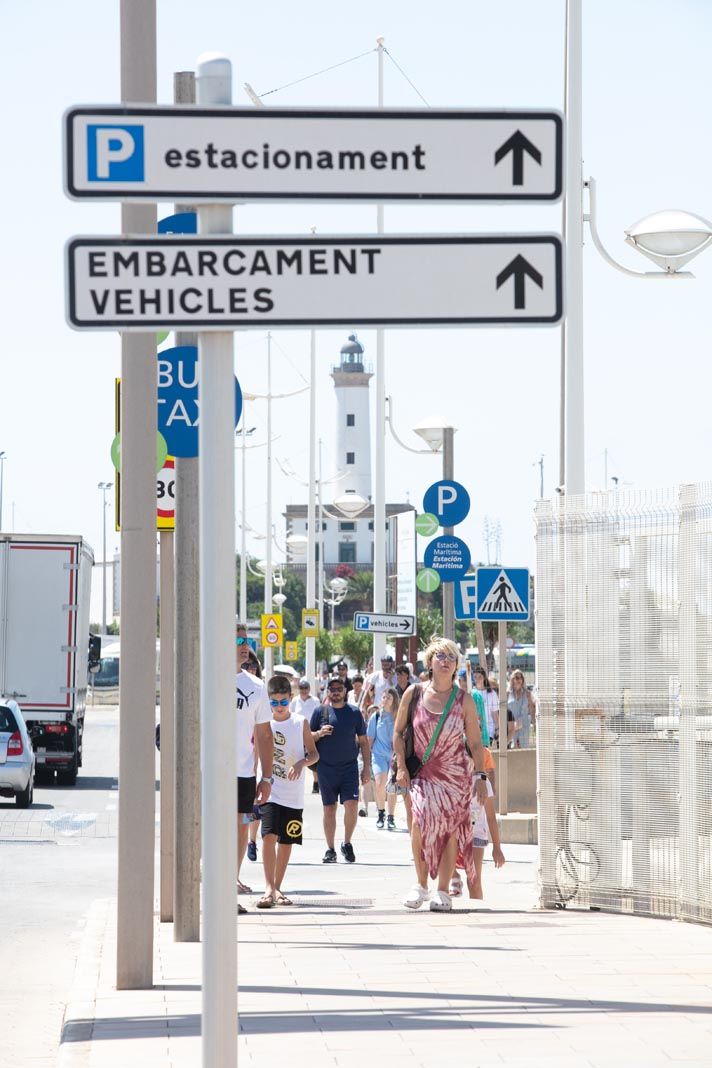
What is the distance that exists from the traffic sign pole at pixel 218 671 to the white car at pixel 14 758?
1759cm

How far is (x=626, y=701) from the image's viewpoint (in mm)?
11141

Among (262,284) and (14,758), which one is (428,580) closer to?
(14,758)

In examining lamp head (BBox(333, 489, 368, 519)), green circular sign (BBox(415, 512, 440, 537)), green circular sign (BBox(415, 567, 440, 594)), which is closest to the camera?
green circular sign (BBox(415, 512, 440, 537))


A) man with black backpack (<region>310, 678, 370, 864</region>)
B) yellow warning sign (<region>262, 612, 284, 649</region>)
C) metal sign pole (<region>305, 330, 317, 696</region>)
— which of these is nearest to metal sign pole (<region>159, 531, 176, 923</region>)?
man with black backpack (<region>310, 678, 370, 864</region>)

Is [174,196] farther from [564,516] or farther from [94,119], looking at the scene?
[564,516]

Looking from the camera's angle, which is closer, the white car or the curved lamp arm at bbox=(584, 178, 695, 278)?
the curved lamp arm at bbox=(584, 178, 695, 278)

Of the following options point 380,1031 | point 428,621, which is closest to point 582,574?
point 380,1031

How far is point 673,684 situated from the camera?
1082cm

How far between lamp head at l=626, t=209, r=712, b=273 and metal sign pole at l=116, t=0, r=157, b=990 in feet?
21.5

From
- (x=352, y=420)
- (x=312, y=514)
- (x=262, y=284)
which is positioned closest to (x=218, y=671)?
(x=262, y=284)

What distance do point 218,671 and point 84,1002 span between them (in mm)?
3751

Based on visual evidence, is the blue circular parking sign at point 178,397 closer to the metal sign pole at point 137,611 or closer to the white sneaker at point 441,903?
the metal sign pole at point 137,611

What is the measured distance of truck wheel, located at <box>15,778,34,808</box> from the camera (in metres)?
22.3

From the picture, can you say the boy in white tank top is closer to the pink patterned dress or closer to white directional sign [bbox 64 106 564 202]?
the pink patterned dress
